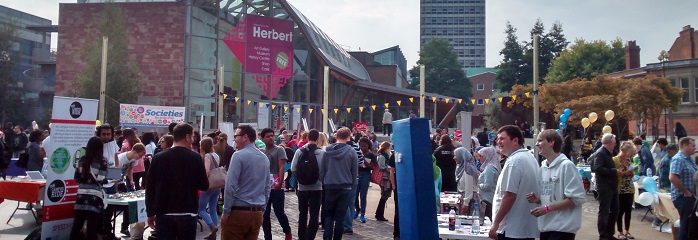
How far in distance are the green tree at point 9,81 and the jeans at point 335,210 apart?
4071cm

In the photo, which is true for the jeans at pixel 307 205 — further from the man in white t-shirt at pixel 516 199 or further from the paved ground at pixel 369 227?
the man in white t-shirt at pixel 516 199

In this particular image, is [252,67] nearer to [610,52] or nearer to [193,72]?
[193,72]

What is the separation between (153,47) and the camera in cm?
3020

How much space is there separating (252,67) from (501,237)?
1061 inches

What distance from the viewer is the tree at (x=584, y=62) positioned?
52.5m

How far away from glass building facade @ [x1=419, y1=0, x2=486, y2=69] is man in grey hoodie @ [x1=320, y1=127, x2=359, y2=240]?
399 ft

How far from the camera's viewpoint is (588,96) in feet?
96.3

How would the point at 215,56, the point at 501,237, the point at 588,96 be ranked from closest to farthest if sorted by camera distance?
1. the point at 501,237
2. the point at 588,96
3. the point at 215,56

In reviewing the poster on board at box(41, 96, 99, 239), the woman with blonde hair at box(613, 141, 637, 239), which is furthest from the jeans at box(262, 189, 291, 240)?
the woman with blonde hair at box(613, 141, 637, 239)

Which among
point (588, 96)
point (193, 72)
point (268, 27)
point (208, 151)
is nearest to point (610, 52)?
point (588, 96)

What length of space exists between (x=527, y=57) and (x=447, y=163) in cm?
4984

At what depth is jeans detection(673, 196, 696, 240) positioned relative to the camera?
659 centimetres

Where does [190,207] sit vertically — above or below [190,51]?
below

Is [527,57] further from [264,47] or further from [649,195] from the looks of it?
[649,195]
